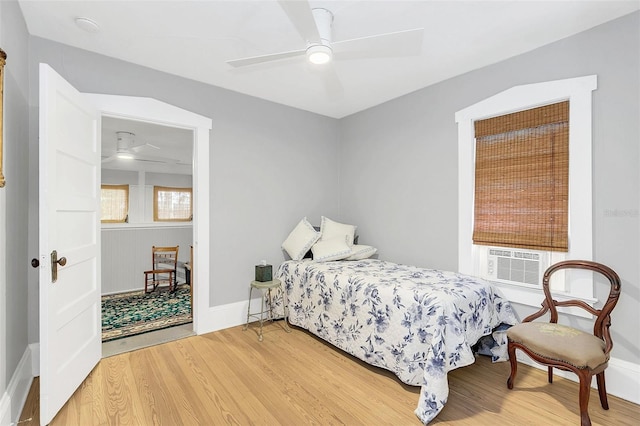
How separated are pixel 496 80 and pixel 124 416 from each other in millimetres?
3810

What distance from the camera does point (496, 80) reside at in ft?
9.30

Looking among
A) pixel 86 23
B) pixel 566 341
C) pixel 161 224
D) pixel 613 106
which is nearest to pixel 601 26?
pixel 613 106

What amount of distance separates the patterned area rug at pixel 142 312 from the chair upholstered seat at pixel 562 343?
3368 millimetres

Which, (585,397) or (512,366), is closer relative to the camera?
(585,397)

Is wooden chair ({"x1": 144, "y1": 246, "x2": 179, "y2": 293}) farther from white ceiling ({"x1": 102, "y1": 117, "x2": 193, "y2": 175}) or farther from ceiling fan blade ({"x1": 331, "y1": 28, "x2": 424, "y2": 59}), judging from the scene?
ceiling fan blade ({"x1": 331, "y1": 28, "x2": 424, "y2": 59})

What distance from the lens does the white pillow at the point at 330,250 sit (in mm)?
3553

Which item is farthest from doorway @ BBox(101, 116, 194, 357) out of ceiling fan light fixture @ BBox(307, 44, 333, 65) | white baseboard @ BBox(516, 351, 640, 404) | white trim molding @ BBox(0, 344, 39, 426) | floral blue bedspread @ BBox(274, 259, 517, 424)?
white baseboard @ BBox(516, 351, 640, 404)

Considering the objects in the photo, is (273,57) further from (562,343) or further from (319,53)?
(562,343)

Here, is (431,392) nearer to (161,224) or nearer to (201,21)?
(201,21)

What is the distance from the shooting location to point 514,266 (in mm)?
2777

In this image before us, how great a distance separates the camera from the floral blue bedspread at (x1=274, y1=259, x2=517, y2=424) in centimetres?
207

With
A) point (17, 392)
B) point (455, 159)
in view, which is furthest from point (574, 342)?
point (17, 392)

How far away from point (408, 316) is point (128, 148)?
15.9 ft

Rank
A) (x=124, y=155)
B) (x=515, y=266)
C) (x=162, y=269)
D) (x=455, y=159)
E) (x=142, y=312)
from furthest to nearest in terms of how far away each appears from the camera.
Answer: (x=162, y=269), (x=124, y=155), (x=142, y=312), (x=455, y=159), (x=515, y=266)
